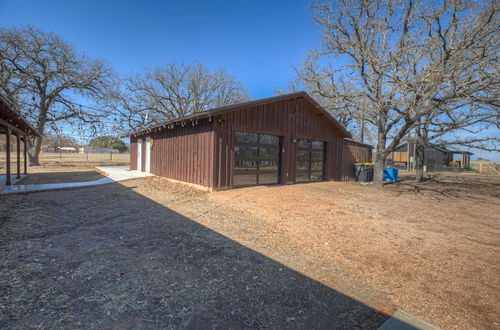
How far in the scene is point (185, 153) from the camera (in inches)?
376

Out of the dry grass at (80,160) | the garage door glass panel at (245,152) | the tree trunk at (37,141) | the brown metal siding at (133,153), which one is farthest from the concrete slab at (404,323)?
the dry grass at (80,160)

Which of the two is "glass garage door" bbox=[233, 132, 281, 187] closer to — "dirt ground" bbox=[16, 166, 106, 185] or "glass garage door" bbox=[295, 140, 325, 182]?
"glass garage door" bbox=[295, 140, 325, 182]

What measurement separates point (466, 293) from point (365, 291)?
109cm

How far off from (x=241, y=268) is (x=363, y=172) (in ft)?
41.3

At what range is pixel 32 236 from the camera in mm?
3742

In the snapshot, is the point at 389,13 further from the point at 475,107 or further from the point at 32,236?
the point at 32,236

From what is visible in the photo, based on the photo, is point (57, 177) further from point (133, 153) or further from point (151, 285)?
point (151, 285)

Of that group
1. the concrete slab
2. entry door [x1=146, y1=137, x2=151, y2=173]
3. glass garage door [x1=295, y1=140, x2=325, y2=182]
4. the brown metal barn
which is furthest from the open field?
the concrete slab

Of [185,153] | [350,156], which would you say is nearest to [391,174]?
[350,156]

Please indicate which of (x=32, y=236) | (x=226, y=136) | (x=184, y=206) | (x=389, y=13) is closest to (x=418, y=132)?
(x=389, y=13)

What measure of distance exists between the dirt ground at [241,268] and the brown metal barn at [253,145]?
2.98m

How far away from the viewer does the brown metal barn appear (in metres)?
8.14

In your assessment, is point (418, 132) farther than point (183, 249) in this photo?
Yes

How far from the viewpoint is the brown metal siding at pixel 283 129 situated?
8125mm
